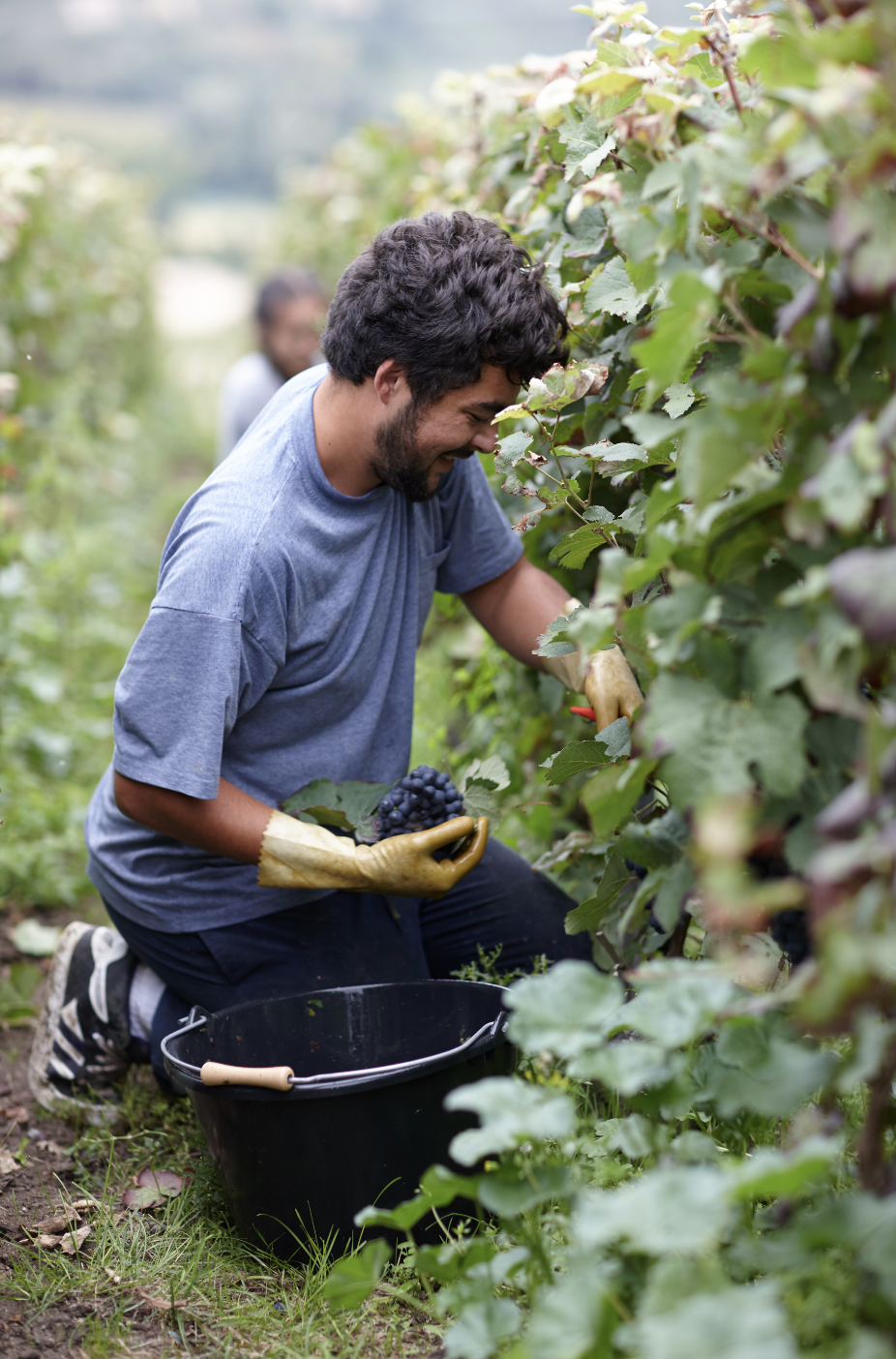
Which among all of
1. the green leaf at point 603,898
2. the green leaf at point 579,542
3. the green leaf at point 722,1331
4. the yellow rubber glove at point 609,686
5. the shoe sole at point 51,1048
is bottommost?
the shoe sole at point 51,1048

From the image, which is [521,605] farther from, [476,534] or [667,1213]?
[667,1213]

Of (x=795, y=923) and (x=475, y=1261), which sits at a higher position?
(x=795, y=923)

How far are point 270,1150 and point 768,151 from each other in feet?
4.48

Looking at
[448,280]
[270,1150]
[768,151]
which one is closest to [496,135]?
[448,280]

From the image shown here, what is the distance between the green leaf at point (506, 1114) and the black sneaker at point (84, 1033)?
1219mm

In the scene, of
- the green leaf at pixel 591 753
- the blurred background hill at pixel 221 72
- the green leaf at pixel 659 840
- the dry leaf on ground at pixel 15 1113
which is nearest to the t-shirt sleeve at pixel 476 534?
the green leaf at pixel 591 753

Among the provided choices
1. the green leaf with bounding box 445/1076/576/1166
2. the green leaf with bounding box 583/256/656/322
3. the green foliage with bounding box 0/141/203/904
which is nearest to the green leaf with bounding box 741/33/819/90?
the green leaf with bounding box 583/256/656/322

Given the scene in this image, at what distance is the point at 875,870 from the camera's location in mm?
872

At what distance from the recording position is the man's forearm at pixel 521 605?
216 centimetres

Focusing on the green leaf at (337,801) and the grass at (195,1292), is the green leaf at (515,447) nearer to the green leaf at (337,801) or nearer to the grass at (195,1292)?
the green leaf at (337,801)

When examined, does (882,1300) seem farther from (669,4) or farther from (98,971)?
(669,4)

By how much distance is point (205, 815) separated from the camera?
1765 mm

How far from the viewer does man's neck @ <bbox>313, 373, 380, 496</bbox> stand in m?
1.87

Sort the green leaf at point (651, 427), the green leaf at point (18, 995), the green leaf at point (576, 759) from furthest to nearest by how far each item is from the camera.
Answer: the green leaf at point (18, 995)
the green leaf at point (576, 759)
the green leaf at point (651, 427)
